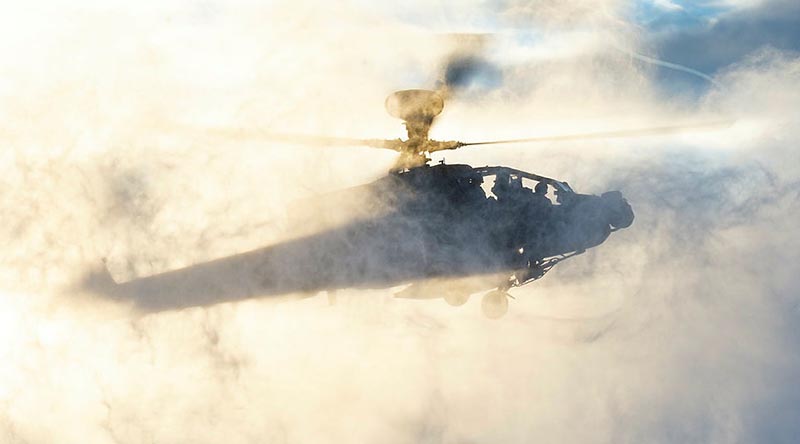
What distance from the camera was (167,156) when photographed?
10.0 meters

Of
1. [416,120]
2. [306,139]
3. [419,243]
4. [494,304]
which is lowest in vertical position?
[494,304]

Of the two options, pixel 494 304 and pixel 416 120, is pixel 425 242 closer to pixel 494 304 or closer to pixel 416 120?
pixel 494 304

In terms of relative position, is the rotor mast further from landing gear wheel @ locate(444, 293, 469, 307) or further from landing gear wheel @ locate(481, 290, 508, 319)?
landing gear wheel @ locate(481, 290, 508, 319)

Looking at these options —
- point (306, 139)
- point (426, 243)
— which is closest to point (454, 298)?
point (426, 243)

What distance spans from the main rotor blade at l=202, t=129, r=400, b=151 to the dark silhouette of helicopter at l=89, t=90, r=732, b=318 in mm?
24

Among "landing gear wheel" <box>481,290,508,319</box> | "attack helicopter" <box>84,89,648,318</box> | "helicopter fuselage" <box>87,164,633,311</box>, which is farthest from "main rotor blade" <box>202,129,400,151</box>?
"landing gear wheel" <box>481,290,508,319</box>

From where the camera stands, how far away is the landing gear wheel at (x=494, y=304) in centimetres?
945

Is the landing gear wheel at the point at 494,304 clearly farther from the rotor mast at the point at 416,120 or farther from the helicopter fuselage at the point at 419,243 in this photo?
the rotor mast at the point at 416,120

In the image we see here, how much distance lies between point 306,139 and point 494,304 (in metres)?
3.73

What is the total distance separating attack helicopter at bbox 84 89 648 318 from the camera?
871 cm

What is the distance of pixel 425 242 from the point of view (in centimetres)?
933

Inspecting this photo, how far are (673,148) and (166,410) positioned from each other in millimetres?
11222

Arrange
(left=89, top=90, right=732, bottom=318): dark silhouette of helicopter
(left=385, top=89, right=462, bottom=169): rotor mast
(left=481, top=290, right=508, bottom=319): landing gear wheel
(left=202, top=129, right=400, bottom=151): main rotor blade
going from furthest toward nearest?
1. (left=481, top=290, right=508, bottom=319): landing gear wheel
2. (left=89, top=90, right=732, bottom=318): dark silhouette of helicopter
3. (left=202, top=129, right=400, bottom=151): main rotor blade
4. (left=385, top=89, right=462, bottom=169): rotor mast

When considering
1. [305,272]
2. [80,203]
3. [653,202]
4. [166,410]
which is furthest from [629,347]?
[80,203]
